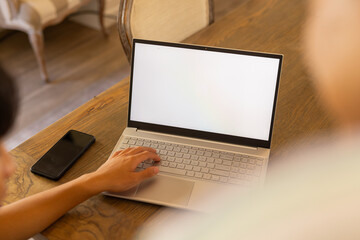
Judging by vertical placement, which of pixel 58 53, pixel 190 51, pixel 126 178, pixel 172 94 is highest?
pixel 190 51

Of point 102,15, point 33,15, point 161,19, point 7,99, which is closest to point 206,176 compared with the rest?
point 7,99

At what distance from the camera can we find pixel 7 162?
731 millimetres

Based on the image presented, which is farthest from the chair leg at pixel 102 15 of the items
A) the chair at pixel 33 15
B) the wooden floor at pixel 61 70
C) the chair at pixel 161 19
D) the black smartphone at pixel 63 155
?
the black smartphone at pixel 63 155

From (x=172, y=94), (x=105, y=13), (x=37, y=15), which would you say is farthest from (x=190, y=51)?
(x=105, y=13)

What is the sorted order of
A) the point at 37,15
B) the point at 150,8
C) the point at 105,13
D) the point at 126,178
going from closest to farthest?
the point at 126,178 → the point at 150,8 → the point at 37,15 → the point at 105,13

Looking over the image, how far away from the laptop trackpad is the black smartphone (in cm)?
20

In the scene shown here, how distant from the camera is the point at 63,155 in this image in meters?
0.98

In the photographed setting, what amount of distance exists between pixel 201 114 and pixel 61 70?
1.82m

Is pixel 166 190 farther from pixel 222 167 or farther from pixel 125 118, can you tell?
pixel 125 118

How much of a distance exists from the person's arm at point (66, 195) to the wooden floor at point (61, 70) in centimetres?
134

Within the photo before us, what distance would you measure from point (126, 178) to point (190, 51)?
358mm

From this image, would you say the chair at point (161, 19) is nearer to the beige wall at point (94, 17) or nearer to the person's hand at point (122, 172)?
the person's hand at point (122, 172)

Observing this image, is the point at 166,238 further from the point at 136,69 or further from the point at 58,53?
the point at 58,53

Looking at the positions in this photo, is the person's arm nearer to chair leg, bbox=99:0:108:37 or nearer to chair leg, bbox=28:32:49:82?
chair leg, bbox=28:32:49:82
